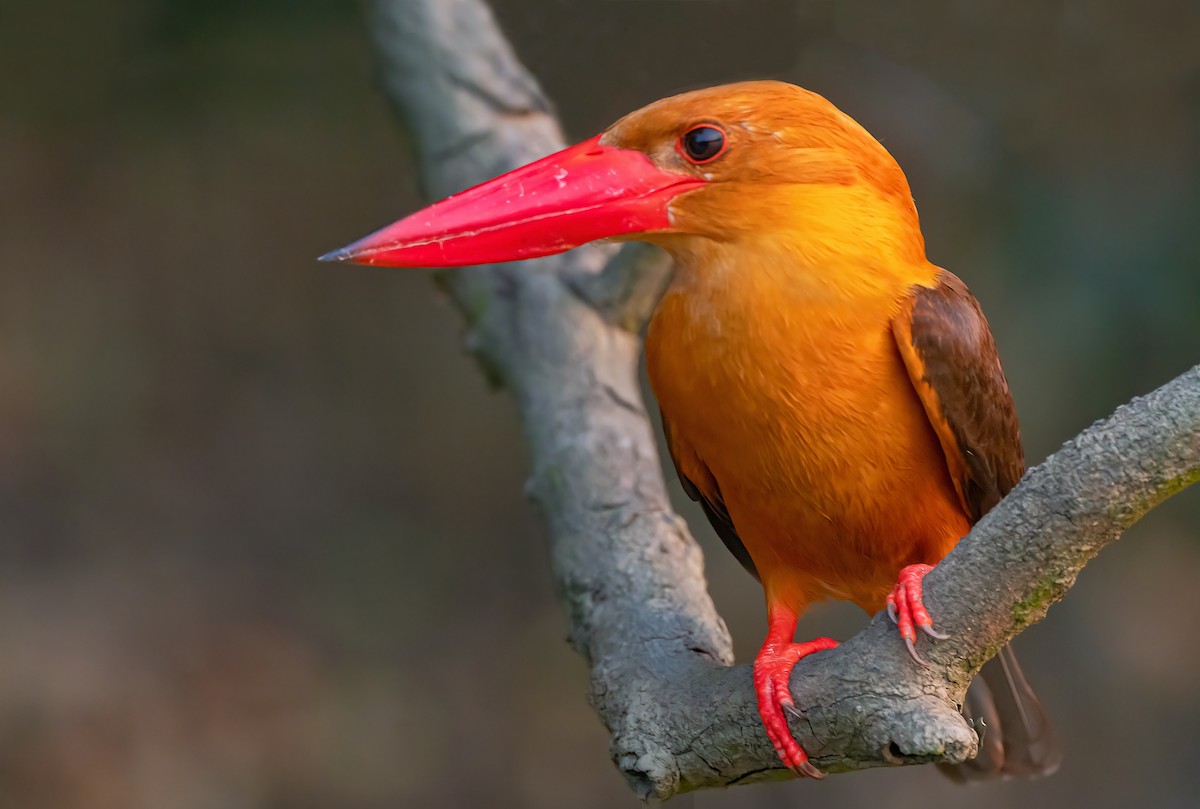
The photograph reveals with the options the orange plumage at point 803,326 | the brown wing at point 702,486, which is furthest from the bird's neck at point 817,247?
the brown wing at point 702,486

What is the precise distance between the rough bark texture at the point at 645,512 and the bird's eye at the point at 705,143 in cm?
62

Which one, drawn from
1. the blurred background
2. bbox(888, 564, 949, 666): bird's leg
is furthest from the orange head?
the blurred background

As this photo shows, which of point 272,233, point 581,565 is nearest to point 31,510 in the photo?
Result: point 272,233

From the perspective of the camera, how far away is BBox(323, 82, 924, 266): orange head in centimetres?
160

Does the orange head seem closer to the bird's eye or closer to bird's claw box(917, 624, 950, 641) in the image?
the bird's eye

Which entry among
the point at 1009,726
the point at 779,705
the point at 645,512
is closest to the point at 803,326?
the point at 779,705

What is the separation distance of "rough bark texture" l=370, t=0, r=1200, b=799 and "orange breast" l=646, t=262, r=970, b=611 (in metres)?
0.25

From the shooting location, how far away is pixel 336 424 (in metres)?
3.99

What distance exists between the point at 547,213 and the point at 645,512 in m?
0.68

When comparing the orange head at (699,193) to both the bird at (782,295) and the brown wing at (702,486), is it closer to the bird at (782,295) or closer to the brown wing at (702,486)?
the bird at (782,295)

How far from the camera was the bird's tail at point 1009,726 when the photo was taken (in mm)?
2078

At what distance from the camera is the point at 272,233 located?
3.88 metres

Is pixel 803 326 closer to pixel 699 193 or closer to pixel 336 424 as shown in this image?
pixel 699 193

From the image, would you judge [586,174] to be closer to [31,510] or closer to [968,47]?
[968,47]
